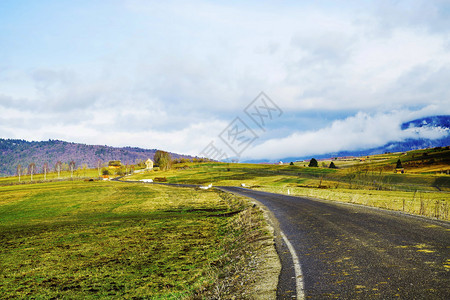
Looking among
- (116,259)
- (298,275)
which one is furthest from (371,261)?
(116,259)

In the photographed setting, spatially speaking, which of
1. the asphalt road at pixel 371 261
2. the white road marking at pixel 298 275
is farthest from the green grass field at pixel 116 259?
the asphalt road at pixel 371 261

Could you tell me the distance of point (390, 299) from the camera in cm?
564

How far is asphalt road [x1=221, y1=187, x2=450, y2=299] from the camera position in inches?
242

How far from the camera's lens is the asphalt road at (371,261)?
6.15m

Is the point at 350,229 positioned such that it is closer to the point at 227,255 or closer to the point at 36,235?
the point at 227,255

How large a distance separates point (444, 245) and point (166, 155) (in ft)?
597

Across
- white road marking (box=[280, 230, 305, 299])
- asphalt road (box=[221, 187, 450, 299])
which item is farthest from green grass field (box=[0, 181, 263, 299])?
asphalt road (box=[221, 187, 450, 299])

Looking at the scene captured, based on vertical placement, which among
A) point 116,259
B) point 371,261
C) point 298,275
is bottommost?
point 116,259

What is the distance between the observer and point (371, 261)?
8.26m

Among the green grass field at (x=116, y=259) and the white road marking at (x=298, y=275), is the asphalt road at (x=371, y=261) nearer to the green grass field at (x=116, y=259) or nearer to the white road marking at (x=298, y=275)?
the white road marking at (x=298, y=275)

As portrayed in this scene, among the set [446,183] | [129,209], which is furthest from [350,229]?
[446,183]

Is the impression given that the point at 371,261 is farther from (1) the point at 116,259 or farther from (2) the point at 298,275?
(1) the point at 116,259

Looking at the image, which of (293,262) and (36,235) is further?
(36,235)

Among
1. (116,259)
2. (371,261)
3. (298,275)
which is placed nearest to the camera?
(298,275)
